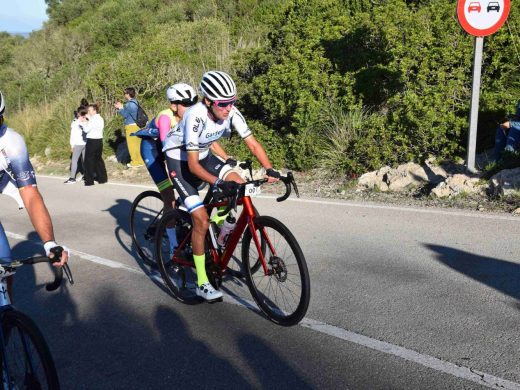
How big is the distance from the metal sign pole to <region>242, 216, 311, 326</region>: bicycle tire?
542 cm

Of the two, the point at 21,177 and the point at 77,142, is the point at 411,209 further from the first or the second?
the point at 77,142

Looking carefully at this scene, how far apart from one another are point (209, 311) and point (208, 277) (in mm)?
296

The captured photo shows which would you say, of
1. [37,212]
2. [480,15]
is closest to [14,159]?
[37,212]

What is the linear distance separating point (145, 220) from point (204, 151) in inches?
67.4

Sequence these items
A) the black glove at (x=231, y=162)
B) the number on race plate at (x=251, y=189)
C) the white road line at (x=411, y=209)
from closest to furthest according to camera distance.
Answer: the number on race plate at (x=251, y=189)
the black glove at (x=231, y=162)
the white road line at (x=411, y=209)

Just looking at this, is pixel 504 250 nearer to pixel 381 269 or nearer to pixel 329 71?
pixel 381 269

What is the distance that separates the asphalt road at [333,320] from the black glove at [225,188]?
42.9 inches

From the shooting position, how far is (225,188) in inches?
167

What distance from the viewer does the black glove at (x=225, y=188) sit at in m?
4.21

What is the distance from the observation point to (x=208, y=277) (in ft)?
16.2

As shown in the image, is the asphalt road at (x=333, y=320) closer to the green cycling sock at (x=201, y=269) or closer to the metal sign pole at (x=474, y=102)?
the green cycling sock at (x=201, y=269)

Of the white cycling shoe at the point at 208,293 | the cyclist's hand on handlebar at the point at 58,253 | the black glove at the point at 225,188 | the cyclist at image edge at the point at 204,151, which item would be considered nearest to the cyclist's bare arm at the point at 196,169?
the cyclist at image edge at the point at 204,151

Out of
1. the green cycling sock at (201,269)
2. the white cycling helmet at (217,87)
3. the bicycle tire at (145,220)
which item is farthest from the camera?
the bicycle tire at (145,220)

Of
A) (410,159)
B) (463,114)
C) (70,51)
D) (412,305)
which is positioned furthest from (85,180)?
(70,51)
